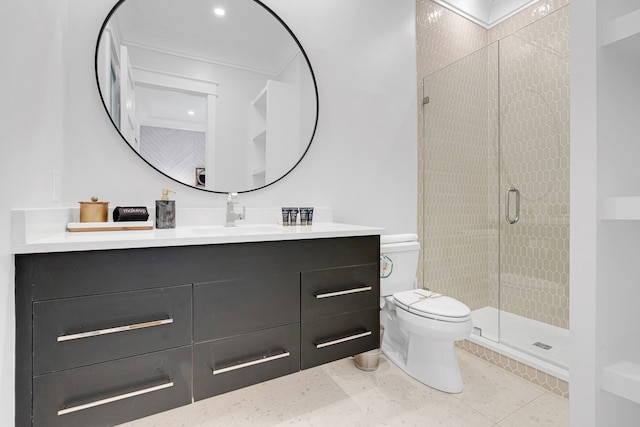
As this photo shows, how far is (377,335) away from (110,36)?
1.93 meters

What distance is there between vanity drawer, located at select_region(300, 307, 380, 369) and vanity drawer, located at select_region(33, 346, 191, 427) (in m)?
0.49

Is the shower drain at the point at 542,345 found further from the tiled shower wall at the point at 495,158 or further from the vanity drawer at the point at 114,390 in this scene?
the vanity drawer at the point at 114,390

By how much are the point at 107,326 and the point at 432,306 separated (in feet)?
4.86

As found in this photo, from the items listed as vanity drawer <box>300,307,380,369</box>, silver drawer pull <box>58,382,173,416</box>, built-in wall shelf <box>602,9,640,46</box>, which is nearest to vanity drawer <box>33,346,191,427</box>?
silver drawer pull <box>58,382,173,416</box>

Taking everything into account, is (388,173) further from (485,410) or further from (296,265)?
(485,410)

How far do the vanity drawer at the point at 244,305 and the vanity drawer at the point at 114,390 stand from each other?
116mm

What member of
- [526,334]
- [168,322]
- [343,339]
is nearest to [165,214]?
[168,322]

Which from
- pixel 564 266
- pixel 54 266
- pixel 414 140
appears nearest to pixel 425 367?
pixel 564 266

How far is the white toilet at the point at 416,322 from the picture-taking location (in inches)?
65.9

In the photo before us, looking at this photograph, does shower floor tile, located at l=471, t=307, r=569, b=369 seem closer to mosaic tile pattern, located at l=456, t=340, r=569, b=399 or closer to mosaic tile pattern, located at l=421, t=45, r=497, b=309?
mosaic tile pattern, located at l=456, t=340, r=569, b=399

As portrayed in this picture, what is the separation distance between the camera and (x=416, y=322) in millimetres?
1742

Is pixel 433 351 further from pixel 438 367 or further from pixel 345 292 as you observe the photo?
pixel 345 292

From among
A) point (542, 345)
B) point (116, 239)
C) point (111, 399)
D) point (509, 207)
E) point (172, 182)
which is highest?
point (172, 182)

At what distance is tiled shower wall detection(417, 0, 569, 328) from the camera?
2268mm
